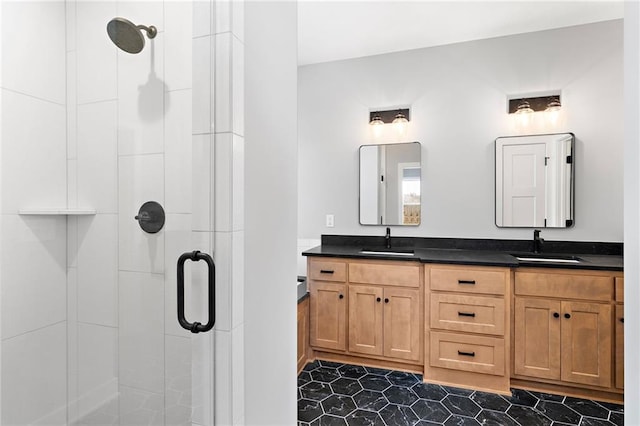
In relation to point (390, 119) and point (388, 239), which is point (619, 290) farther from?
point (390, 119)

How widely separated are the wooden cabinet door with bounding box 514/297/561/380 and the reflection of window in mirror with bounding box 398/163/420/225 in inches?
41.8

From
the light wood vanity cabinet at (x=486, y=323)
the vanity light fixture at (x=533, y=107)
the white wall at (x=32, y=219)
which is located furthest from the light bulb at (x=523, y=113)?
the white wall at (x=32, y=219)

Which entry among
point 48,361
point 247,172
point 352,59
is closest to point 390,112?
point 352,59

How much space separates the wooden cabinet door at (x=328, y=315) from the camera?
2.84 m

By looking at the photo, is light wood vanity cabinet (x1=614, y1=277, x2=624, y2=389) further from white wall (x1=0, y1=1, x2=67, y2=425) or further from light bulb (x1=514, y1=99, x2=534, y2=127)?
white wall (x1=0, y1=1, x2=67, y2=425)

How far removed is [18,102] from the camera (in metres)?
0.82

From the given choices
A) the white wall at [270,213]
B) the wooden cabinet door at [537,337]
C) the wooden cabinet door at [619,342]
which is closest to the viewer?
the white wall at [270,213]

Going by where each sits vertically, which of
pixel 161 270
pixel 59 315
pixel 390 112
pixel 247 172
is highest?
pixel 390 112

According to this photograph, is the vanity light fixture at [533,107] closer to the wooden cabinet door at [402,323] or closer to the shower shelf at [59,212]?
the wooden cabinet door at [402,323]

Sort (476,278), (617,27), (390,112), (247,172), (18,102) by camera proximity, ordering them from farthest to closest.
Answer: (390,112) → (617,27) → (476,278) → (247,172) → (18,102)

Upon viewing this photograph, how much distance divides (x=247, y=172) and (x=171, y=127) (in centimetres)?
23

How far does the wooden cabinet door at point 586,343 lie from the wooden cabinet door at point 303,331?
5.93 feet

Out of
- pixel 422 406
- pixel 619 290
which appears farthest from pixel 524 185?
pixel 422 406

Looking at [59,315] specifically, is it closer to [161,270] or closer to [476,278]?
[161,270]
